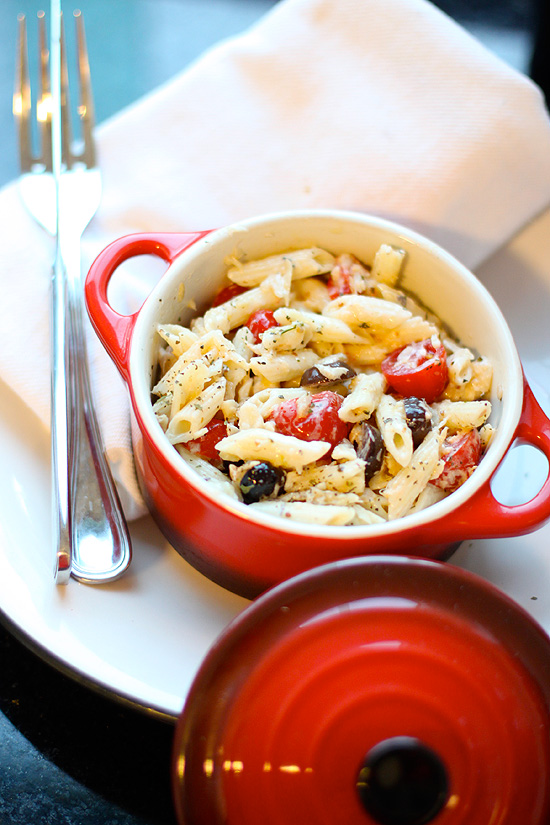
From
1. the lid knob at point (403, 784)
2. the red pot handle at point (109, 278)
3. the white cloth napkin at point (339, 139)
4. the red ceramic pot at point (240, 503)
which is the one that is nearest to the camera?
the lid knob at point (403, 784)

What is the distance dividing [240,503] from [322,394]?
19cm

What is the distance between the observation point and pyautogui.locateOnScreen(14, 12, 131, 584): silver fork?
3.09 ft

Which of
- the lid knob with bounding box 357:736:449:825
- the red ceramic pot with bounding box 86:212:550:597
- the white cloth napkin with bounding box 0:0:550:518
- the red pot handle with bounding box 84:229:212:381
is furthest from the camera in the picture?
the white cloth napkin with bounding box 0:0:550:518

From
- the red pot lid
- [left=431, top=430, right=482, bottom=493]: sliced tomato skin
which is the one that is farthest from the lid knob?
[left=431, top=430, right=482, bottom=493]: sliced tomato skin

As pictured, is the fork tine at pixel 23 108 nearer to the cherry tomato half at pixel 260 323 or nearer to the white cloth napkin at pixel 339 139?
the white cloth napkin at pixel 339 139

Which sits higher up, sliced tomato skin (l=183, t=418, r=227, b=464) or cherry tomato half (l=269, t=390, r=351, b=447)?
cherry tomato half (l=269, t=390, r=351, b=447)

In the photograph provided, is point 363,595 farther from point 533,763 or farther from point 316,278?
point 316,278

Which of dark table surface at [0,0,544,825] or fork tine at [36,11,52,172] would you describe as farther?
fork tine at [36,11,52,172]

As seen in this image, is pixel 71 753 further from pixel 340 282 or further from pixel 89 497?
pixel 340 282

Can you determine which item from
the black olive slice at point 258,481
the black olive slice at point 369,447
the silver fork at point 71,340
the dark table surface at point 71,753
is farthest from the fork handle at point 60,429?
A: the black olive slice at point 369,447

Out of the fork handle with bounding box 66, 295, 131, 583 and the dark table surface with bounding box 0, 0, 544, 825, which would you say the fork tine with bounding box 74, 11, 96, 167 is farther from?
the dark table surface with bounding box 0, 0, 544, 825

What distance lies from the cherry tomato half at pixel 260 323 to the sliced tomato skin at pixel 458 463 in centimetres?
29

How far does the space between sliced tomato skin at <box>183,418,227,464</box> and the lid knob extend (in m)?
0.41

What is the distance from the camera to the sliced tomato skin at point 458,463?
0.92 m
